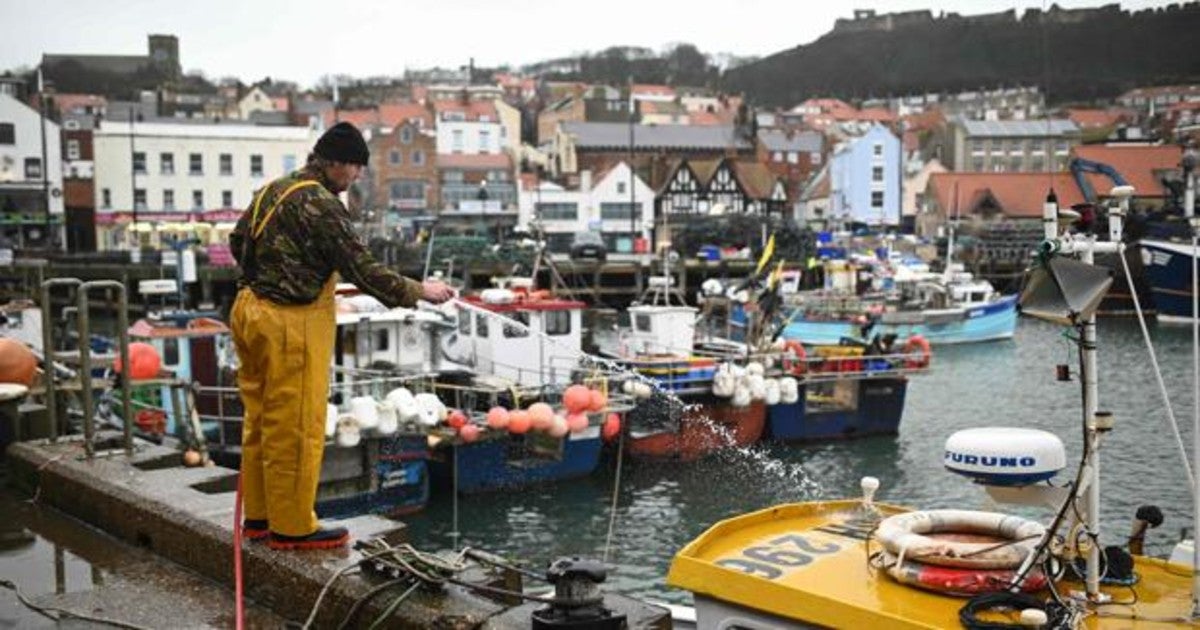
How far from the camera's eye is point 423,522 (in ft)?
55.7

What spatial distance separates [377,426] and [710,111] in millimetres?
103019

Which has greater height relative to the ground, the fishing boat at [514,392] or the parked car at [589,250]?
the parked car at [589,250]

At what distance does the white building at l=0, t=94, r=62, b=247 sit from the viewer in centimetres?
6056

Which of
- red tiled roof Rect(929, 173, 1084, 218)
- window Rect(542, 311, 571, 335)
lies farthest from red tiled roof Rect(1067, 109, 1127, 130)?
red tiled roof Rect(929, 173, 1084, 218)

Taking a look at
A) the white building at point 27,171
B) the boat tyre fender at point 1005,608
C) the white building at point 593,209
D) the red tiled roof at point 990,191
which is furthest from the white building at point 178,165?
the boat tyre fender at point 1005,608

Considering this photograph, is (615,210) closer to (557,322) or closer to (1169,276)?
(1169,276)

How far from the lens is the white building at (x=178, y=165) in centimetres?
6178

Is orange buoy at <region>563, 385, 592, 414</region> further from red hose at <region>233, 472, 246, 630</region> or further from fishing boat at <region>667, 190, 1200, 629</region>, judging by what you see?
red hose at <region>233, 472, 246, 630</region>

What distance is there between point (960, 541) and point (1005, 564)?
12.4 inches

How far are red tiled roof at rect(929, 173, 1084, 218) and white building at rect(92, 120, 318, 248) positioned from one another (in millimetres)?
35943

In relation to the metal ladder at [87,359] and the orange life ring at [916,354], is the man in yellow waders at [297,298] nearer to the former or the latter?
the metal ladder at [87,359]

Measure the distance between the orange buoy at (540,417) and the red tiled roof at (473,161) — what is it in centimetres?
5753

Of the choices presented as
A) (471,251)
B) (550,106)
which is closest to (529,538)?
(471,251)

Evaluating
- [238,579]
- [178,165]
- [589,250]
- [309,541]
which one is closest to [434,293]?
[309,541]
